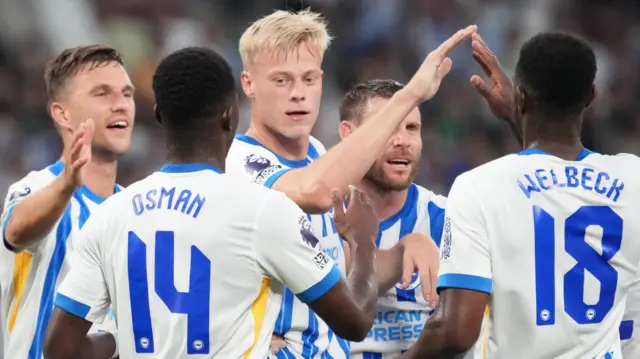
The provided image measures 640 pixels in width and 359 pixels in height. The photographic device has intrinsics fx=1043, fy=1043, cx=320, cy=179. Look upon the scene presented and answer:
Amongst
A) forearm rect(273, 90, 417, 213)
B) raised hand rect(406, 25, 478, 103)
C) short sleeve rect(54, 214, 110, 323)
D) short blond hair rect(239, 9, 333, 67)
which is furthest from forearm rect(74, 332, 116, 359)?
short blond hair rect(239, 9, 333, 67)

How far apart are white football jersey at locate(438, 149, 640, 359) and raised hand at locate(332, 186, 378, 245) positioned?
1.03 ft

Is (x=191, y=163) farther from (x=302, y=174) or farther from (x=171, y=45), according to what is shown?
(x=171, y=45)

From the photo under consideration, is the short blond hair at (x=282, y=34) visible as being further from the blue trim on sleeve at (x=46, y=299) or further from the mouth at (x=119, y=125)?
the blue trim on sleeve at (x=46, y=299)

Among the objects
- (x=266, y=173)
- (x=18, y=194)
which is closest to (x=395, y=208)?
(x=266, y=173)

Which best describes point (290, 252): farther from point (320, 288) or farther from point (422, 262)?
point (422, 262)

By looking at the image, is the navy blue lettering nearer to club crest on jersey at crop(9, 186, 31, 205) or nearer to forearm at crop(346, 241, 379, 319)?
forearm at crop(346, 241, 379, 319)

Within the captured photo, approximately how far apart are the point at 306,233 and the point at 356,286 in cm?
32

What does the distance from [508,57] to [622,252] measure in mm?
7438

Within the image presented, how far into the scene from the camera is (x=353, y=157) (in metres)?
4.22

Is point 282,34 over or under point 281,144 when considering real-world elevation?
over

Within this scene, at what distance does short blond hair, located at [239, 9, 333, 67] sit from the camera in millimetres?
4988

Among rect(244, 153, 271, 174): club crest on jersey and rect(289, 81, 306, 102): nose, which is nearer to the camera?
rect(244, 153, 271, 174): club crest on jersey

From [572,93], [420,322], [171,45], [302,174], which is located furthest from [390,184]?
[171,45]

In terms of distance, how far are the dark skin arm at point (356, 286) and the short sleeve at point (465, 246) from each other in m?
0.29
